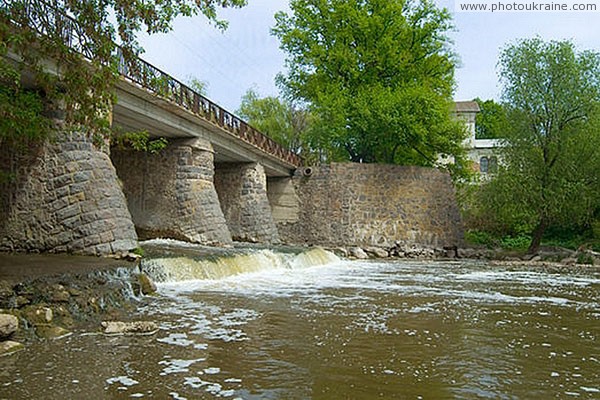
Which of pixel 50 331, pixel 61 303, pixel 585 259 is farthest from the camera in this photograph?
pixel 585 259

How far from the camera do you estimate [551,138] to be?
2402 centimetres

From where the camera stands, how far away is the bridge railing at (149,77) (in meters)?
7.44

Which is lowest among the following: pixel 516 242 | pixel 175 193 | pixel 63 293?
pixel 516 242

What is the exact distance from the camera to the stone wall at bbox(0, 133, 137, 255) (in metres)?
11.3

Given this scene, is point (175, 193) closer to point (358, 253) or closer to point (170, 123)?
point (170, 123)

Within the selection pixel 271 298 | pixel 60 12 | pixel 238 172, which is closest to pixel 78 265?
pixel 271 298

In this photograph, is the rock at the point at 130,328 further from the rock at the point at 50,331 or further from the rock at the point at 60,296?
the rock at the point at 60,296

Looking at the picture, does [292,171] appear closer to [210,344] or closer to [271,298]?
[271,298]

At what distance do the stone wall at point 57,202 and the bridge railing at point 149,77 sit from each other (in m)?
2.27

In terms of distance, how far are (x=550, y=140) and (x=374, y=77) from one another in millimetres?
9279

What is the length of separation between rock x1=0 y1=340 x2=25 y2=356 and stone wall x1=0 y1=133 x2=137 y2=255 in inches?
221

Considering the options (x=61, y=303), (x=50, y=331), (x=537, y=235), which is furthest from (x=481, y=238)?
(x=50, y=331)

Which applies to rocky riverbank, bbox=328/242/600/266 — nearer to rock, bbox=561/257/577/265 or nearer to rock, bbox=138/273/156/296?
rock, bbox=561/257/577/265

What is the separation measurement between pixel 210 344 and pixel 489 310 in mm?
5122
